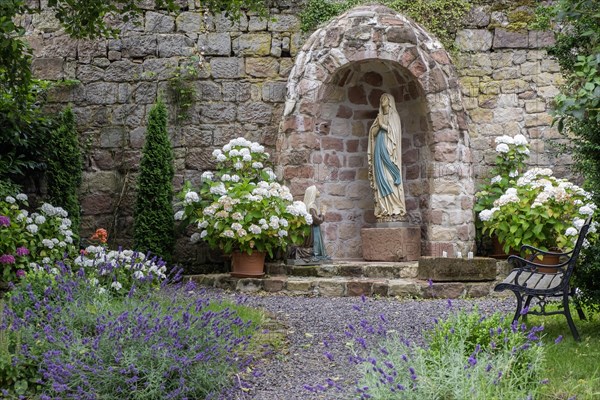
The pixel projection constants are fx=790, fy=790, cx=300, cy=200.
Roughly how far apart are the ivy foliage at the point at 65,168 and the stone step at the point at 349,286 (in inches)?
72.9

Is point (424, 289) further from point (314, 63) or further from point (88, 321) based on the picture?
point (88, 321)

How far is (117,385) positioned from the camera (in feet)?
13.8

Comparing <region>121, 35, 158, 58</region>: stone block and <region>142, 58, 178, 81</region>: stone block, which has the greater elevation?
<region>121, 35, 158, 58</region>: stone block

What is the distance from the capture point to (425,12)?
1007 centimetres

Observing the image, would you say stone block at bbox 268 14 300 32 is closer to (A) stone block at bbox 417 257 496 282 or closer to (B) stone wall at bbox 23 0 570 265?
(B) stone wall at bbox 23 0 570 265

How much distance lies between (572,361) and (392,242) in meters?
4.73

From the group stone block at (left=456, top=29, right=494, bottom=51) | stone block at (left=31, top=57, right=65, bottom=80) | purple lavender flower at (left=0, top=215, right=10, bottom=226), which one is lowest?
purple lavender flower at (left=0, top=215, right=10, bottom=226)

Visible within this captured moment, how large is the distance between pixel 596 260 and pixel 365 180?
4.97m

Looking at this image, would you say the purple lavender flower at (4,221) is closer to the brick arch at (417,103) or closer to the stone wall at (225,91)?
the stone wall at (225,91)

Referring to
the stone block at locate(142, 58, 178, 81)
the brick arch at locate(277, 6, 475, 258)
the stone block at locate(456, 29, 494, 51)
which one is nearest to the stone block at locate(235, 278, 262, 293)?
the brick arch at locate(277, 6, 475, 258)

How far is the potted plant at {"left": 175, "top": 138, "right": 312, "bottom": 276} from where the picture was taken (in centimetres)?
851

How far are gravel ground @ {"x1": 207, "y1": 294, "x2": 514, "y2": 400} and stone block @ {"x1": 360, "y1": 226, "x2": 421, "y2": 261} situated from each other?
4.94 ft

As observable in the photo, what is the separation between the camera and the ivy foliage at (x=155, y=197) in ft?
30.3

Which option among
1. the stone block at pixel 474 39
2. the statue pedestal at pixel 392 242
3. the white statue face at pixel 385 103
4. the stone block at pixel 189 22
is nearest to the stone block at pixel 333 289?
the statue pedestal at pixel 392 242
